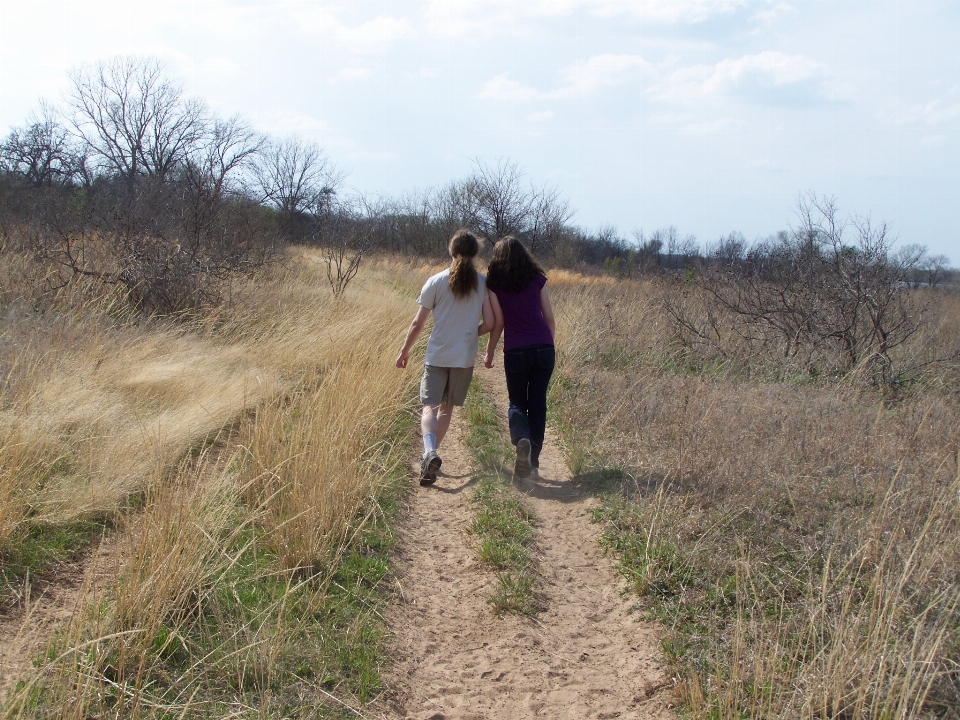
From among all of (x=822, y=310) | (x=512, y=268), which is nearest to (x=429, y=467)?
(x=512, y=268)

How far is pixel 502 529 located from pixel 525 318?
1675mm

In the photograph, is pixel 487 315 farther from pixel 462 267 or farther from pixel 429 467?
pixel 429 467

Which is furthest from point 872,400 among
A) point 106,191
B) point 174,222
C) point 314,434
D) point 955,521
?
point 106,191

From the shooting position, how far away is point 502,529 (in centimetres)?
434

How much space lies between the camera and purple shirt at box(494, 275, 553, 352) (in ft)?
17.4

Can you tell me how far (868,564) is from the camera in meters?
3.57

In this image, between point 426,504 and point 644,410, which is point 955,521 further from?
point 426,504

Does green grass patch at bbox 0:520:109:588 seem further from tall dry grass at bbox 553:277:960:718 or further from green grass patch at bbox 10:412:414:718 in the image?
tall dry grass at bbox 553:277:960:718

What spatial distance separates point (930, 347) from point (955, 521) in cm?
755

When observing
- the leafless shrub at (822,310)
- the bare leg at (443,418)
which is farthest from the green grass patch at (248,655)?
the leafless shrub at (822,310)

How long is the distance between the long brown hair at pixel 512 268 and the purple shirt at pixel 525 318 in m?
0.04

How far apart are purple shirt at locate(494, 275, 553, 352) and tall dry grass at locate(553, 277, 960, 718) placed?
3.59 ft

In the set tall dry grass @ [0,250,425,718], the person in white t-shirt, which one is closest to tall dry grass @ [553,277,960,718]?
the person in white t-shirt

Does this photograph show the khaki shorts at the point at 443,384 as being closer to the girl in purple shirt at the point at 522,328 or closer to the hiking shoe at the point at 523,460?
the girl in purple shirt at the point at 522,328
